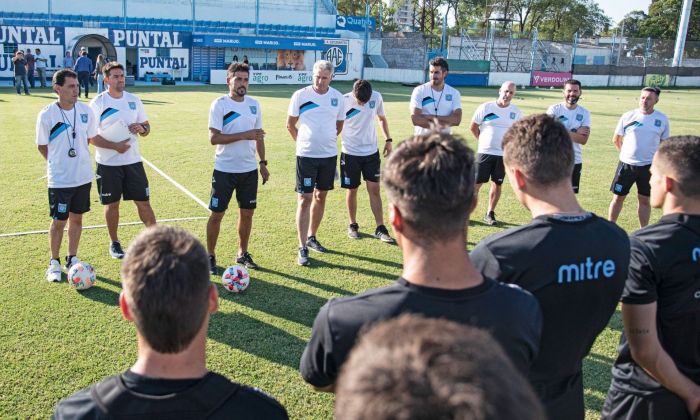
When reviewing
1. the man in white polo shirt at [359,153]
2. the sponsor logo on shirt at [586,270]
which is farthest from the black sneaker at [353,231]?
the sponsor logo on shirt at [586,270]

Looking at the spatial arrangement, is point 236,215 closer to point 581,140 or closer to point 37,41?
point 581,140

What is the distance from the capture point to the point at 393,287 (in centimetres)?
200

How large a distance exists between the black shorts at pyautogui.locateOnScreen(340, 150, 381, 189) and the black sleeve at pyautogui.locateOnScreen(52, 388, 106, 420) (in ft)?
21.4

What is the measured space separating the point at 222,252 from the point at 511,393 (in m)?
6.58

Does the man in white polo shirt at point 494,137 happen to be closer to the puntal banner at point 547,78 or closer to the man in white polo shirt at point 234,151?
the man in white polo shirt at point 234,151

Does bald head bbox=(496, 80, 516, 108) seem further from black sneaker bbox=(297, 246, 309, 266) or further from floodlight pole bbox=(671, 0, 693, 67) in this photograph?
floodlight pole bbox=(671, 0, 693, 67)

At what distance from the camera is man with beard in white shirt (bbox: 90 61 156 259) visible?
6852 millimetres

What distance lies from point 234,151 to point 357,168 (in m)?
2.15

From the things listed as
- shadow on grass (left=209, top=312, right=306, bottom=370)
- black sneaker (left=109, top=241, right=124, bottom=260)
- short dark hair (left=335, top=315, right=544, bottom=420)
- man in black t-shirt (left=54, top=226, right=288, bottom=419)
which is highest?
short dark hair (left=335, top=315, right=544, bottom=420)

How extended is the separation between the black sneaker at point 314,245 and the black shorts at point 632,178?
461 cm

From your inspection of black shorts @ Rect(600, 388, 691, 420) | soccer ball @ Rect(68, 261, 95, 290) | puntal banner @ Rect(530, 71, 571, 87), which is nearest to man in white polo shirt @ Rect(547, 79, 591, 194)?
black shorts @ Rect(600, 388, 691, 420)

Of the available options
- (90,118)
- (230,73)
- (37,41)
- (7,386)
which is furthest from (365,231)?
(37,41)

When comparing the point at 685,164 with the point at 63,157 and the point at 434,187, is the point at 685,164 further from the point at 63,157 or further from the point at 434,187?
the point at 63,157

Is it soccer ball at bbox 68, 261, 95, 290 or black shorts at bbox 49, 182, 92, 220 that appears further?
black shorts at bbox 49, 182, 92, 220
